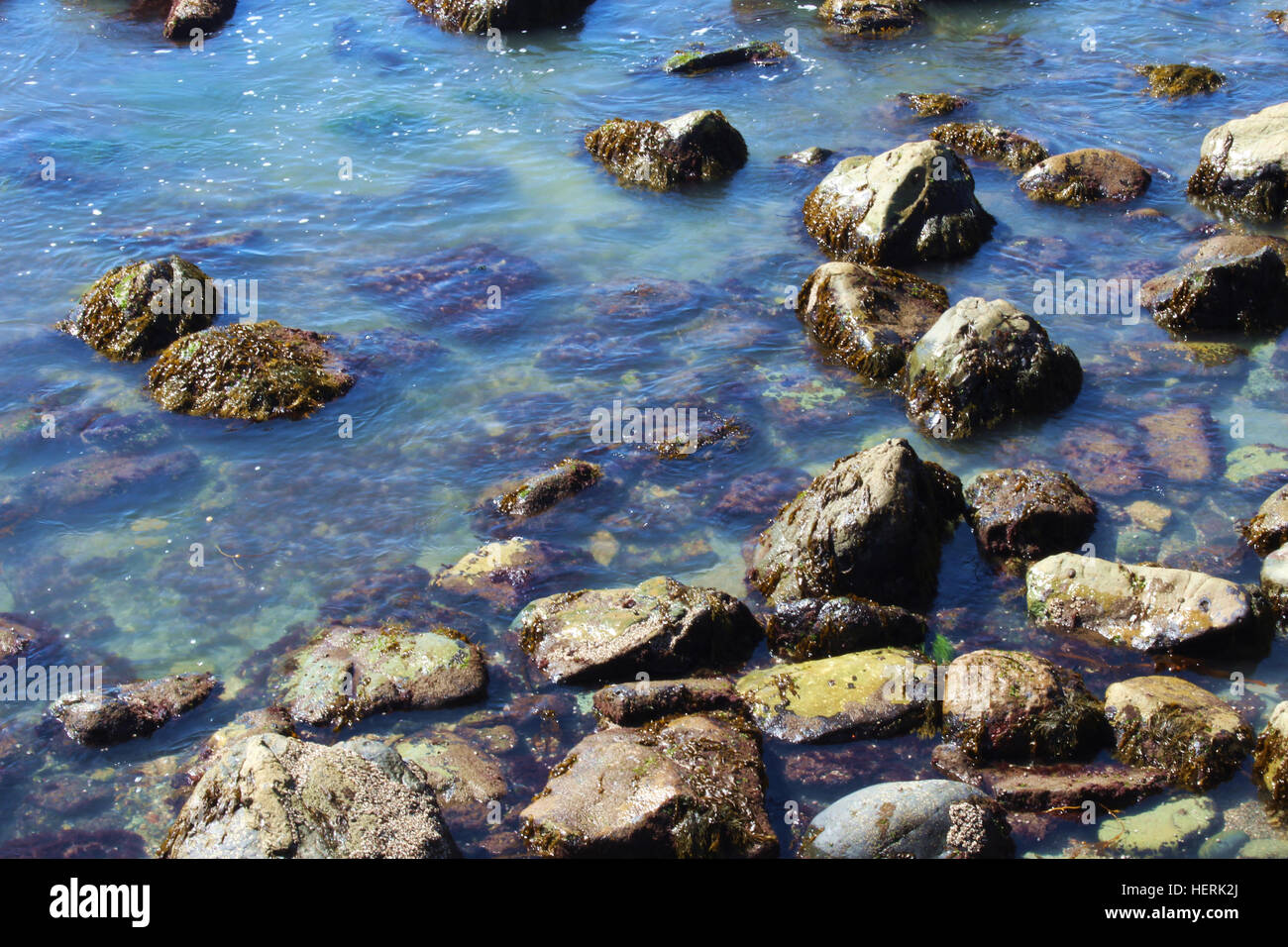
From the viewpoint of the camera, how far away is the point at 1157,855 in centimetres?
784

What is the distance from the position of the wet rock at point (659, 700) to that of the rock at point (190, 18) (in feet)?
79.3

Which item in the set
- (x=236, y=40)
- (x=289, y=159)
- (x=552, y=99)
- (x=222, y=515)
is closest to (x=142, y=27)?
(x=236, y=40)

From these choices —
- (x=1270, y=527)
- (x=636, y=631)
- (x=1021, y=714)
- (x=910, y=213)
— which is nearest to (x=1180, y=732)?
(x=1021, y=714)

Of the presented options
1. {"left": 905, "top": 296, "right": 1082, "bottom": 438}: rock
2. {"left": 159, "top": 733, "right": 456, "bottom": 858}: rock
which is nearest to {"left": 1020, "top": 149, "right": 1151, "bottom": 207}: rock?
{"left": 905, "top": 296, "right": 1082, "bottom": 438}: rock

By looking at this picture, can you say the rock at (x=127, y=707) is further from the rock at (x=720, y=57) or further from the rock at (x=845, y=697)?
the rock at (x=720, y=57)

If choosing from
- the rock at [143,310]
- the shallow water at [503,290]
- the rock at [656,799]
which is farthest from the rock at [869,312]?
the rock at [143,310]

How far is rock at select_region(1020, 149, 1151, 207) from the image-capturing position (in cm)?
1777

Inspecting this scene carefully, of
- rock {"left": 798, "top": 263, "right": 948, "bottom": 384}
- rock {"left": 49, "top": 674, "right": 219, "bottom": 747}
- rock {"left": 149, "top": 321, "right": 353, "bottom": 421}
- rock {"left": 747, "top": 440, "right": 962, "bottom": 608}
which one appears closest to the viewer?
rock {"left": 49, "top": 674, "right": 219, "bottom": 747}

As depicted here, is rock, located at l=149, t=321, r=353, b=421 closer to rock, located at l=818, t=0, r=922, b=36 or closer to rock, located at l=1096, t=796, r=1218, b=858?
rock, located at l=1096, t=796, r=1218, b=858

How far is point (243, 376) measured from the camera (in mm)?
14016

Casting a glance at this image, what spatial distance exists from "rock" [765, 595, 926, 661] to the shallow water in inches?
29.0

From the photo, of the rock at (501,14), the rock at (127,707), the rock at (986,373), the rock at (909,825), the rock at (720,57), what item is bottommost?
the rock at (127,707)

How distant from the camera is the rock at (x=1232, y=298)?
14336 millimetres

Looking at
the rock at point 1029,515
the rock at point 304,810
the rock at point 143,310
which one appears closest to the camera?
the rock at point 304,810
